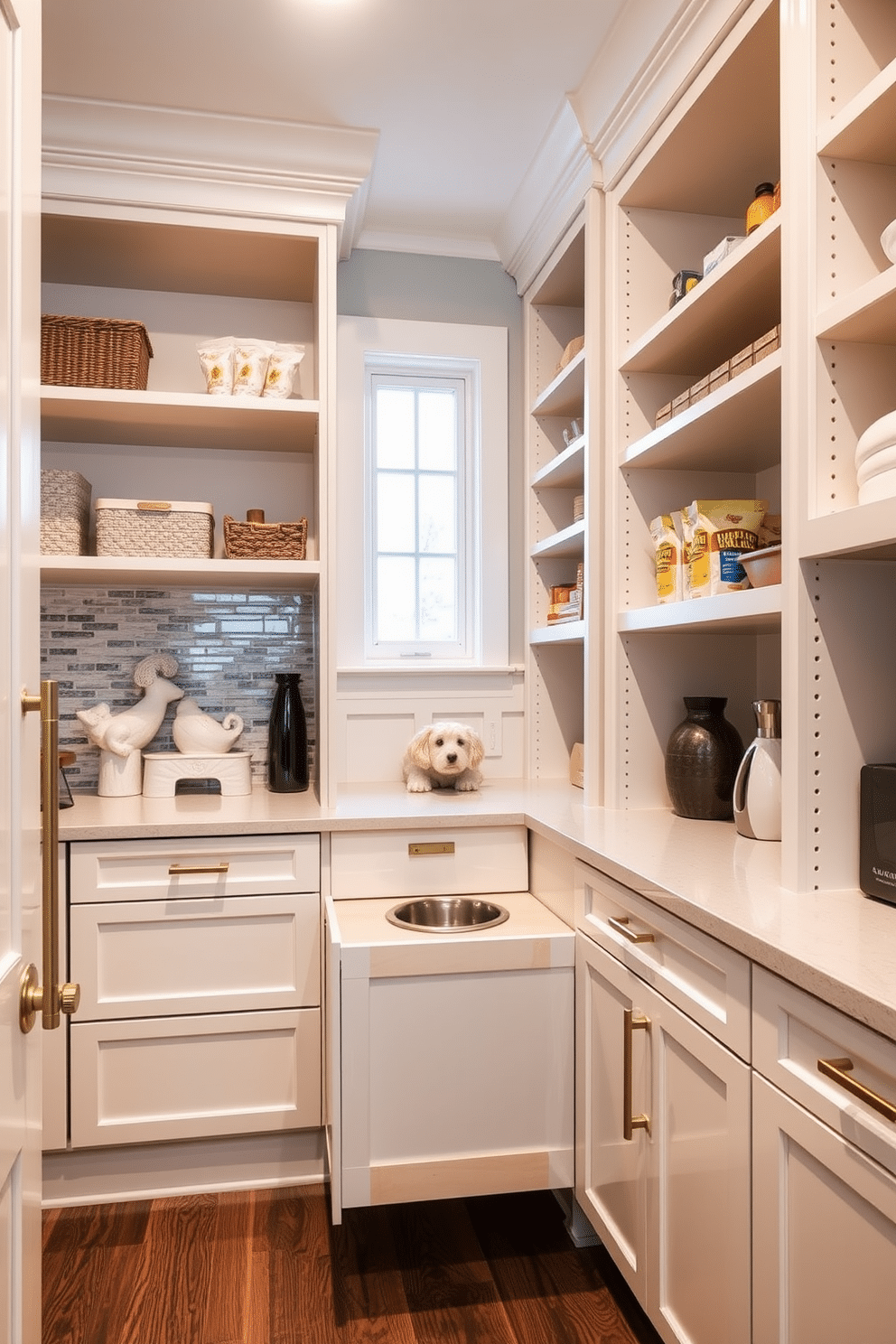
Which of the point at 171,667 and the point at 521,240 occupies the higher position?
the point at 521,240

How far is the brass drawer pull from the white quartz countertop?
71 millimetres

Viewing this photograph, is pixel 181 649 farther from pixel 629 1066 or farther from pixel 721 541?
pixel 629 1066

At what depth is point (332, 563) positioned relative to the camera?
2.35m

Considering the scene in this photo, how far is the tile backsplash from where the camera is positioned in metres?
2.61

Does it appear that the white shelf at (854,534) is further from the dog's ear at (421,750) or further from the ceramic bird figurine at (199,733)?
the ceramic bird figurine at (199,733)

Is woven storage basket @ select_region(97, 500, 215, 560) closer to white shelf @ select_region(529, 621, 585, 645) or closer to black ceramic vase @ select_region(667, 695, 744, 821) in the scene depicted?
white shelf @ select_region(529, 621, 585, 645)

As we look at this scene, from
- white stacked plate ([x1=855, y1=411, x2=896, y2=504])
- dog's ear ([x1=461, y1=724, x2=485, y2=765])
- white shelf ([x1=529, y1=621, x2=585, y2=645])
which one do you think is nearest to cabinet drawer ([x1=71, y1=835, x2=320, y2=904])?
dog's ear ([x1=461, y1=724, x2=485, y2=765])

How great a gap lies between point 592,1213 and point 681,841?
28.3 inches

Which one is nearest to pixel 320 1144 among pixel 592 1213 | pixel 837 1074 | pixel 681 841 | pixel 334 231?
pixel 592 1213

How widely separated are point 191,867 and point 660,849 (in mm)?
1055

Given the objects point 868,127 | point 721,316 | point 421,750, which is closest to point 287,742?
point 421,750

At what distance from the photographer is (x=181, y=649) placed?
2691 mm

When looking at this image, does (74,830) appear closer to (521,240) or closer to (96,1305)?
(96,1305)

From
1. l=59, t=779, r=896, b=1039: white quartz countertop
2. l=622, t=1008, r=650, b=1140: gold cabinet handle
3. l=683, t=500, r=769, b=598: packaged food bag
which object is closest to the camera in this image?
l=59, t=779, r=896, b=1039: white quartz countertop
